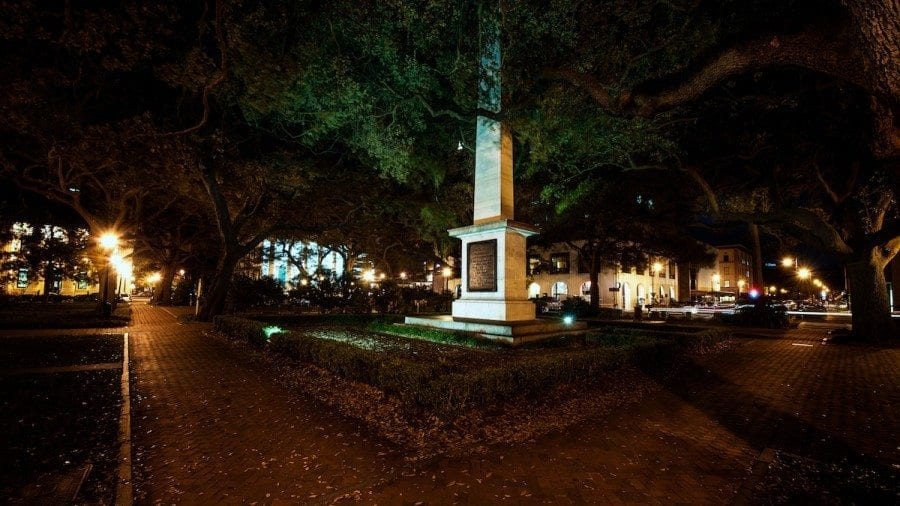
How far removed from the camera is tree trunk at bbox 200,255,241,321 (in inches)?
793

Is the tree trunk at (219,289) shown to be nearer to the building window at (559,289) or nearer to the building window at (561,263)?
the building window at (561,263)

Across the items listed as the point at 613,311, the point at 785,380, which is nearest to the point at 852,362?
the point at 785,380

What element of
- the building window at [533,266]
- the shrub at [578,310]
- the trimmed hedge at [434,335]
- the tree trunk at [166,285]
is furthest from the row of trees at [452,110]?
the building window at [533,266]

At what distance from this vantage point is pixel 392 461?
438cm

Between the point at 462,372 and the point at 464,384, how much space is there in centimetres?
49

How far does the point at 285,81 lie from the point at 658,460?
1274 centimetres

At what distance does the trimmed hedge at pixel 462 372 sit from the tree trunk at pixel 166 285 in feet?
107

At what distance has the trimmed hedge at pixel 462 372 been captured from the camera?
539 cm

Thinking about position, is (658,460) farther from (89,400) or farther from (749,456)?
(89,400)

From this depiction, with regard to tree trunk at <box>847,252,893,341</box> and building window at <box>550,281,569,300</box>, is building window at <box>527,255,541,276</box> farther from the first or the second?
tree trunk at <box>847,252,893,341</box>

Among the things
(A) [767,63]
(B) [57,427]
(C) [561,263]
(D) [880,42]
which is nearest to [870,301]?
(A) [767,63]

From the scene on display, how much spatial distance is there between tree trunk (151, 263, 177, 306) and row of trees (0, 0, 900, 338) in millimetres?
13510

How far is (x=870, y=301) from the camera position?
48.8ft

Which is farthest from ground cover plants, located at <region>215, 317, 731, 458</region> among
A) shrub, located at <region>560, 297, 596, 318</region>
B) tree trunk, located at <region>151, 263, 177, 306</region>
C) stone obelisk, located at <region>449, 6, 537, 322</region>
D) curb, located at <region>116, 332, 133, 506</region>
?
tree trunk, located at <region>151, 263, 177, 306</region>
